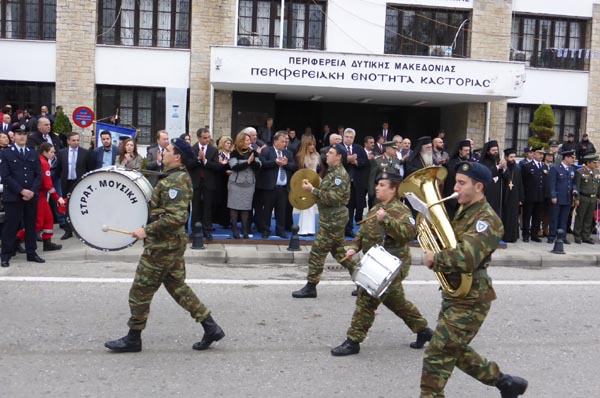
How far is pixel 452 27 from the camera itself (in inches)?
880

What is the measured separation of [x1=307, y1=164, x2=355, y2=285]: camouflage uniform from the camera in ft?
26.0

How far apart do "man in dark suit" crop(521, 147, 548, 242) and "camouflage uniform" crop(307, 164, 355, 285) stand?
655 cm

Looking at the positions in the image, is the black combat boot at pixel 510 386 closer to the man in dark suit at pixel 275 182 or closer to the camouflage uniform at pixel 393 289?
the camouflage uniform at pixel 393 289

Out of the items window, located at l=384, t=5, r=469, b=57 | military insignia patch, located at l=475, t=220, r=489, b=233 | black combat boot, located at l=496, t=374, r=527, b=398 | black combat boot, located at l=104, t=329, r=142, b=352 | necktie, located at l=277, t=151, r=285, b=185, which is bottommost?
black combat boot, located at l=104, t=329, r=142, b=352

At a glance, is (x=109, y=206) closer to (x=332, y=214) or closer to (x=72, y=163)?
(x=332, y=214)

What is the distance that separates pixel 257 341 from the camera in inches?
258

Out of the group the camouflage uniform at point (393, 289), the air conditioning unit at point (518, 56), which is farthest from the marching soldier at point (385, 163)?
the air conditioning unit at point (518, 56)

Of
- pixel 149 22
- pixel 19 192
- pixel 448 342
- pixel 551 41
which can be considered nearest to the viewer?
pixel 448 342

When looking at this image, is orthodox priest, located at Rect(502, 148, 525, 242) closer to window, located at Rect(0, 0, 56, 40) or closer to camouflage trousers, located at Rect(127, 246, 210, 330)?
camouflage trousers, located at Rect(127, 246, 210, 330)

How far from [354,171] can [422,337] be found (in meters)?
6.38

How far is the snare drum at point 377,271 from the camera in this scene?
542cm

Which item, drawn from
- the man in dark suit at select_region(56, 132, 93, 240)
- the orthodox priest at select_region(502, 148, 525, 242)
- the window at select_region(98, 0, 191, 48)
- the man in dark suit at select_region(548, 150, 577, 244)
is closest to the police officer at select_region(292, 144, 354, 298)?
the man in dark suit at select_region(56, 132, 93, 240)

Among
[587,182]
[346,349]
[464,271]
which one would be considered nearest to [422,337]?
[346,349]

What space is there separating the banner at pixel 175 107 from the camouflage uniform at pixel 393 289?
15.3 m
